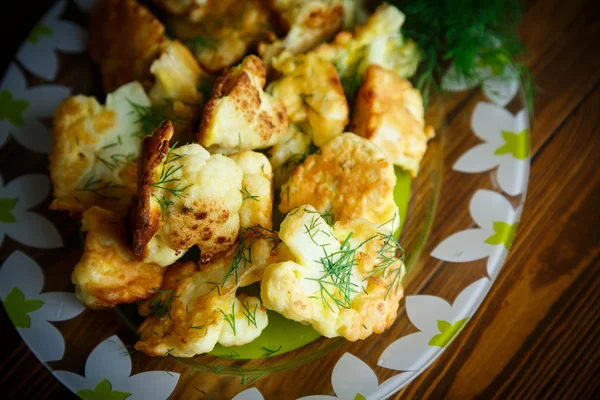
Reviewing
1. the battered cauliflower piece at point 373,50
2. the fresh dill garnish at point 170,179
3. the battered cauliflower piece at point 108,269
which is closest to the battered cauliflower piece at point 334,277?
the fresh dill garnish at point 170,179

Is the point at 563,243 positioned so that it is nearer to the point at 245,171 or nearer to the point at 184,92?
the point at 245,171

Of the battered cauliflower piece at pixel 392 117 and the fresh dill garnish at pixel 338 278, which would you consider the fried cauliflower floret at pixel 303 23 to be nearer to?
the battered cauliflower piece at pixel 392 117

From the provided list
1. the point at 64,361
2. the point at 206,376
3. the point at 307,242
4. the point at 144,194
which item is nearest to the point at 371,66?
the point at 307,242

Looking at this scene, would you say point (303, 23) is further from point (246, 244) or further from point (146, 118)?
point (246, 244)

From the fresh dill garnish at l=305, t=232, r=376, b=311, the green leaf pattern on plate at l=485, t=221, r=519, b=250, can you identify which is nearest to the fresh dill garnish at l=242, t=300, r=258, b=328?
the fresh dill garnish at l=305, t=232, r=376, b=311

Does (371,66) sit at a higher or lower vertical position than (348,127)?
higher

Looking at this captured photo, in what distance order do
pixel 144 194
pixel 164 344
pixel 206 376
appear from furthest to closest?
pixel 206 376, pixel 164 344, pixel 144 194

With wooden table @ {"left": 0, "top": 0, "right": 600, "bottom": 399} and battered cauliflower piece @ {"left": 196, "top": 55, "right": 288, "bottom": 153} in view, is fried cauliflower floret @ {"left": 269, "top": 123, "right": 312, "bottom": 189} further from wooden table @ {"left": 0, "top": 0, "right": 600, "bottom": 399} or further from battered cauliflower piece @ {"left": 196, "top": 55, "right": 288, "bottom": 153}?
wooden table @ {"left": 0, "top": 0, "right": 600, "bottom": 399}
